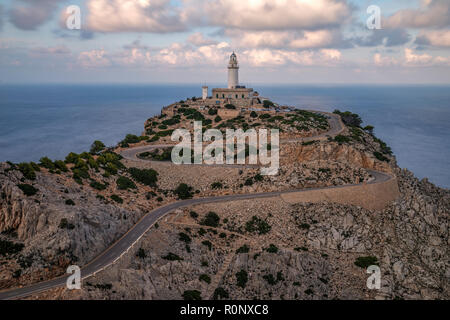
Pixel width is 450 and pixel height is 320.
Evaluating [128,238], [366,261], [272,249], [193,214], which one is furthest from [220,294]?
[366,261]

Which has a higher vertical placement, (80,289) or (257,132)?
(257,132)

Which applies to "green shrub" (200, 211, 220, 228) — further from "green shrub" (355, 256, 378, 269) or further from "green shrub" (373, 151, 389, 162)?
"green shrub" (373, 151, 389, 162)

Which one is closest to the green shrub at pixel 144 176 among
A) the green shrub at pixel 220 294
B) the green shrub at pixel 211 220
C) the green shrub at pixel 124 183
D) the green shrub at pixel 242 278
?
the green shrub at pixel 124 183

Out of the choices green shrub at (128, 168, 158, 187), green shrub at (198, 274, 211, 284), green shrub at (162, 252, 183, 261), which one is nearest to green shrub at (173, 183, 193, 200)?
green shrub at (128, 168, 158, 187)

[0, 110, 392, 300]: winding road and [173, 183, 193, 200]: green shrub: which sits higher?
[173, 183, 193, 200]: green shrub

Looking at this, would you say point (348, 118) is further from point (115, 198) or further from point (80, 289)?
point (80, 289)

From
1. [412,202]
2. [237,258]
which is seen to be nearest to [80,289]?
[237,258]
